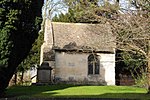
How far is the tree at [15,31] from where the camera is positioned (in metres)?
20.1

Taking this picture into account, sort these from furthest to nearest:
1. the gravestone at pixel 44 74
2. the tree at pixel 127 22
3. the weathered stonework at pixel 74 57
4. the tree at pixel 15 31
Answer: the weathered stonework at pixel 74 57
the gravestone at pixel 44 74
the tree at pixel 15 31
the tree at pixel 127 22

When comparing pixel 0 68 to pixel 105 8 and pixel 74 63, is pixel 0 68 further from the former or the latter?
pixel 74 63

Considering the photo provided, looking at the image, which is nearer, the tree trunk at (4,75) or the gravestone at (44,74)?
the tree trunk at (4,75)

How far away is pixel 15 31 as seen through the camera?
2097cm

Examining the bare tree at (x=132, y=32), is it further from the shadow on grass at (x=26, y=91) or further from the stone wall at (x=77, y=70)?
the stone wall at (x=77, y=70)

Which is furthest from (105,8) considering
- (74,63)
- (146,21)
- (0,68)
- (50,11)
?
(50,11)

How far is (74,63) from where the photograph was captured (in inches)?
1582

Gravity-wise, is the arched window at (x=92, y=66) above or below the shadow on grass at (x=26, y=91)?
above

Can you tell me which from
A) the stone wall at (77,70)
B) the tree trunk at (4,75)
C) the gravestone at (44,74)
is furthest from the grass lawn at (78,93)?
the stone wall at (77,70)

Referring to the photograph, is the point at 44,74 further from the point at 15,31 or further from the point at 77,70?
the point at 15,31

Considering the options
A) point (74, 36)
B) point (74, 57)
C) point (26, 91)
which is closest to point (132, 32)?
point (26, 91)

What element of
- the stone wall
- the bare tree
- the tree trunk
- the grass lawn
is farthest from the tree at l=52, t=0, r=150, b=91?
the stone wall

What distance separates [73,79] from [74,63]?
1.77 metres

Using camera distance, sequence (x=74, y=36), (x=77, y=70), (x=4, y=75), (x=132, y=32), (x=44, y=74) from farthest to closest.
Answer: (x=74, y=36) < (x=77, y=70) < (x=44, y=74) < (x=4, y=75) < (x=132, y=32)
